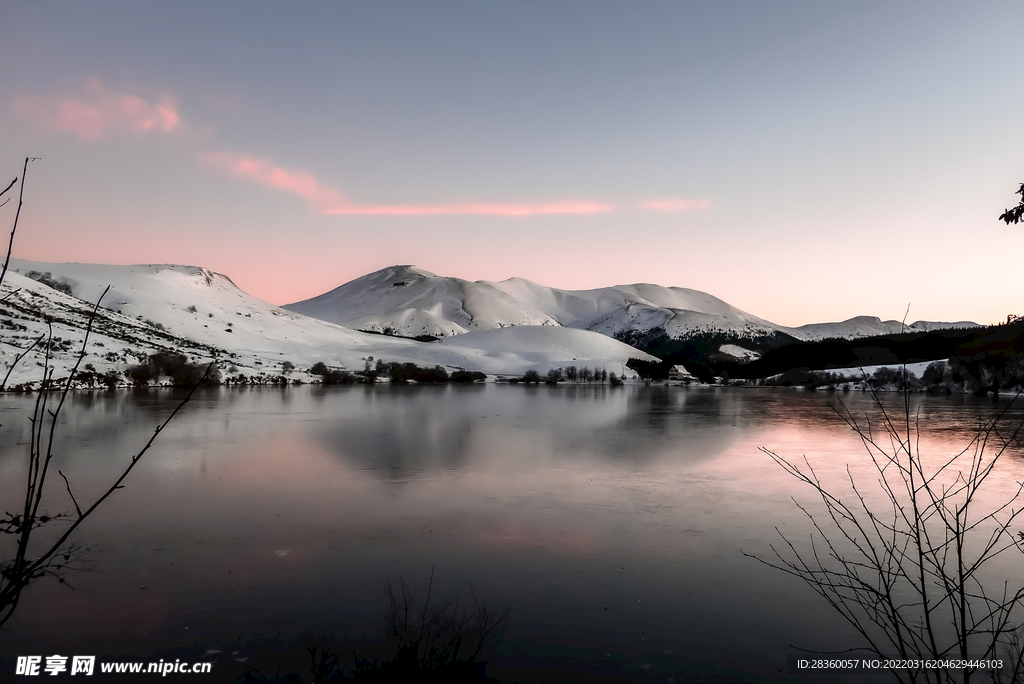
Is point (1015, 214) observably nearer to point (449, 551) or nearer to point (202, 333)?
point (449, 551)

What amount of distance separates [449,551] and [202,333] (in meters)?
95.9

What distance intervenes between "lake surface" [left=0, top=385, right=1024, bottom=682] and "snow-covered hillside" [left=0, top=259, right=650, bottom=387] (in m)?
36.8

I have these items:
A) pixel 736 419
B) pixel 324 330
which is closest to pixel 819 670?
pixel 736 419

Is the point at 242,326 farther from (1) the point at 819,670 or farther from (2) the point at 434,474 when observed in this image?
(1) the point at 819,670

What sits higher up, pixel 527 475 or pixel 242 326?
pixel 242 326

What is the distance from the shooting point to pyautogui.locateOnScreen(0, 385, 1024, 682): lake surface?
6.15 meters

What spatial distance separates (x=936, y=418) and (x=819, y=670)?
31412 millimetres

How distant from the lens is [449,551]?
29.0 feet

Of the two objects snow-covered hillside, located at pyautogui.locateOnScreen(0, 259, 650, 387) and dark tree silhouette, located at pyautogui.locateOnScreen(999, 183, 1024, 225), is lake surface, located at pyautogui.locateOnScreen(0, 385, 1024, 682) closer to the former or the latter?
dark tree silhouette, located at pyautogui.locateOnScreen(999, 183, 1024, 225)

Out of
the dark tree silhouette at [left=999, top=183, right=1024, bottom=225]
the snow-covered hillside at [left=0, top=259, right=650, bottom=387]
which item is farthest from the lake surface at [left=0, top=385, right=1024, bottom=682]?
the snow-covered hillside at [left=0, top=259, right=650, bottom=387]

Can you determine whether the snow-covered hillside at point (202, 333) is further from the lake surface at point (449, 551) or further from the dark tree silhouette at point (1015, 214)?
the dark tree silhouette at point (1015, 214)

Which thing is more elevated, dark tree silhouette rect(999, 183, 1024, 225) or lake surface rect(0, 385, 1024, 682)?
dark tree silhouette rect(999, 183, 1024, 225)

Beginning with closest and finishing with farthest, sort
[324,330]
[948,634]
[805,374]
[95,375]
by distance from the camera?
[948,634] < [95,375] < [805,374] < [324,330]

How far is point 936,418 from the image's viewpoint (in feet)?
103
